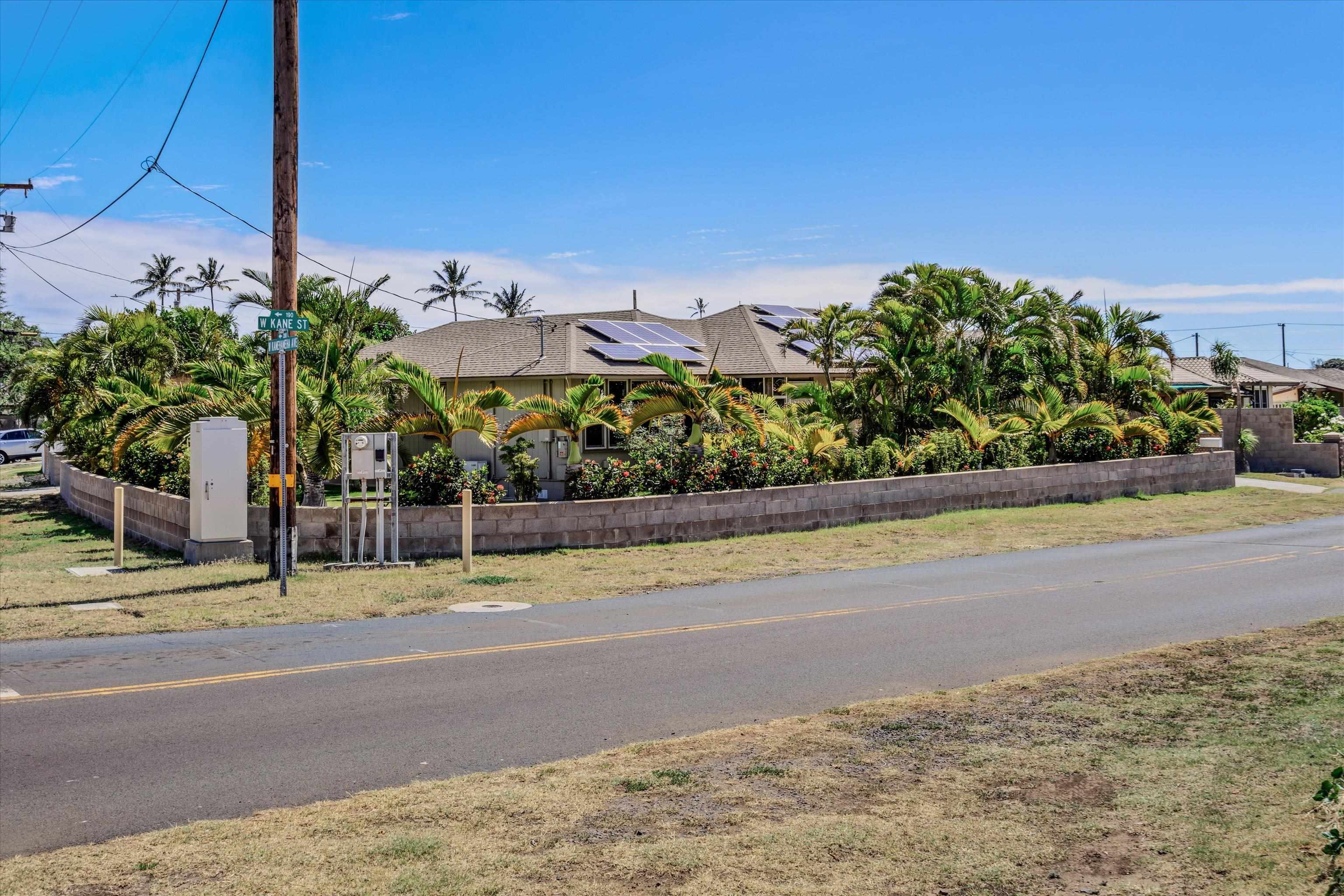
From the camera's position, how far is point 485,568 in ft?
55.7

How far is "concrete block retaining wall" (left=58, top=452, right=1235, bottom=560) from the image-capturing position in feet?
58.5

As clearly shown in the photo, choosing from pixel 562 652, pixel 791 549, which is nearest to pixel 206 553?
pixel 562 652

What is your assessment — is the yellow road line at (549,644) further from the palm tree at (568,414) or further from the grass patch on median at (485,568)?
the palm tree at (568,414)

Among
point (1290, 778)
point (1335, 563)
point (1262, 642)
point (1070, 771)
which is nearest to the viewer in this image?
point (1290, 778)

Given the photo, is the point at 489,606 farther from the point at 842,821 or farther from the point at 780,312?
the point at 780,312

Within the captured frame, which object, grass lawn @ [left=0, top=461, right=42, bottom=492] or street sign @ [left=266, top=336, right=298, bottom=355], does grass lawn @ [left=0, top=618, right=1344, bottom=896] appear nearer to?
street sign @ [left=266, top=336, right=298, bottom=355]

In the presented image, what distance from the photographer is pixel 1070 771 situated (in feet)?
21.8

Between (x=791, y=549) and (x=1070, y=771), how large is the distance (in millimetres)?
12945

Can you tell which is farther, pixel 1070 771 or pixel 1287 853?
pixel 1070 771

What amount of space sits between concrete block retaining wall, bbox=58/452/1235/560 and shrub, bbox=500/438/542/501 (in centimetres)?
70

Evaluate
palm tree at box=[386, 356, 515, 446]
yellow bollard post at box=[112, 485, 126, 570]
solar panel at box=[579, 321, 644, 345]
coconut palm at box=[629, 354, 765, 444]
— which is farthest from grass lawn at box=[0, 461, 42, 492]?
coconut palm at box=[629, 354, 765, 444]

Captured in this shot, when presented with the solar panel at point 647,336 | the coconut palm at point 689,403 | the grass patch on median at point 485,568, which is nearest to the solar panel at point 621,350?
the solar panel at point 647,336

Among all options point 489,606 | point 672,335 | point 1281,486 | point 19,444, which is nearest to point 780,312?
point 672,335

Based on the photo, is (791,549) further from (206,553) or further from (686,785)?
(686,785)
